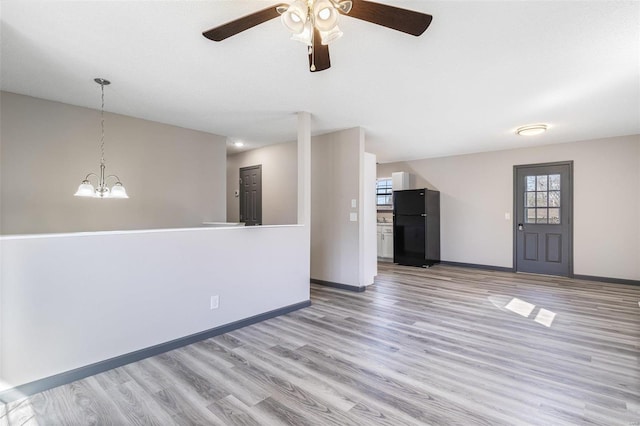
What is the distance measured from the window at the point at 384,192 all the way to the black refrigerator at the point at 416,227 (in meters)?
0.91

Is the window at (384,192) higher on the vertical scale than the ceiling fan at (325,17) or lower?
lower

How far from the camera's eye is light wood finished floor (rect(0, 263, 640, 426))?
6.26 feet

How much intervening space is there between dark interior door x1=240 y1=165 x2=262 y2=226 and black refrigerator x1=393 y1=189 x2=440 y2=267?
10.3 feet

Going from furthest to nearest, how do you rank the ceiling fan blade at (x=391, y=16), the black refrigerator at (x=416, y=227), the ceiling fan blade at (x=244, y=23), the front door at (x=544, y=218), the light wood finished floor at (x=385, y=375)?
the black refrigerator at (x=416, y=227) < the front door at (x=544, y=218) < the light wood finished floor at (x=385, y=375) < the ceiling fan blade at (x=244, y=23) < the ceiling fan blade at (x=391, y=16)

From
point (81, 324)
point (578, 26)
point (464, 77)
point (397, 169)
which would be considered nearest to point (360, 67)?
point (464, 77)

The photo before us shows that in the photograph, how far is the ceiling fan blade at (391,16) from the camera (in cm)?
158

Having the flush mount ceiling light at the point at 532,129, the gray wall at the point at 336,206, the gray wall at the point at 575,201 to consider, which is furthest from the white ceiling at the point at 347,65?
the gray wall at the point at 575,201

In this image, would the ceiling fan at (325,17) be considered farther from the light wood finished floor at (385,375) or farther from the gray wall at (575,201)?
the gray wall at (575,201)

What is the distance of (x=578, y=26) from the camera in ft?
A: 7.12

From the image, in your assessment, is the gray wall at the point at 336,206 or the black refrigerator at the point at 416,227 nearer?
the gray wall at the point at 336,206

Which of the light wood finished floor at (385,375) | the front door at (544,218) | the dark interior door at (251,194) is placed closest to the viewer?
the light wood finished floor at (385,375)

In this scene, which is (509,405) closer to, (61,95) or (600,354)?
(600,354)

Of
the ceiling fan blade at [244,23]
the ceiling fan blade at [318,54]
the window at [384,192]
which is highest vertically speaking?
the ceiling fan blade at [244,23]

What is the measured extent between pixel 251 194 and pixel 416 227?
371cm
